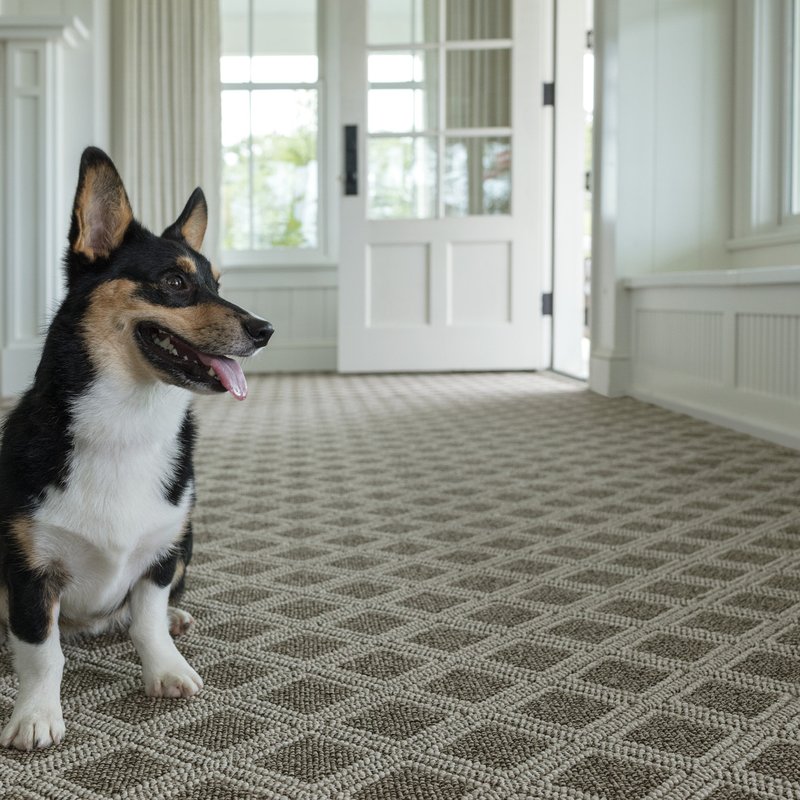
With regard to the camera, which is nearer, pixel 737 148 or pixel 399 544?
pixel 399 544

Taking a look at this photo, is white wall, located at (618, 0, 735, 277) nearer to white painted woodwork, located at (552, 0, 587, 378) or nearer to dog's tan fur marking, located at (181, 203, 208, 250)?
white painted woodwork, located at (552, 0, 587, 378)

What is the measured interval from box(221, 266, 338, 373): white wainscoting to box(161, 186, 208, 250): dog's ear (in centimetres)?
521

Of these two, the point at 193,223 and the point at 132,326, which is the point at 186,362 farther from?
the point at 193,223

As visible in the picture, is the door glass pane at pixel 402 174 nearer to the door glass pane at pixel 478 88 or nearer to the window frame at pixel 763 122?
the door glass pane at pixel 478 88

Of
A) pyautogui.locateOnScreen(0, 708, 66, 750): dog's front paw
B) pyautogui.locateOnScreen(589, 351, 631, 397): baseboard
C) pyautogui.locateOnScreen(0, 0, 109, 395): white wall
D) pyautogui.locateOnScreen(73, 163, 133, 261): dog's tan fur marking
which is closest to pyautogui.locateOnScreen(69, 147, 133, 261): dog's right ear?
pyautogui.locateOnScreen(73, 163, 133, 261): dog's tan fur marking

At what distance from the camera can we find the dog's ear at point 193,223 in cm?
146

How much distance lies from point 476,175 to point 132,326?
501cm

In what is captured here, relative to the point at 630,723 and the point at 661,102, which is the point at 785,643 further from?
the point at 661,102

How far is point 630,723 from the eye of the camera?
4.07 ft

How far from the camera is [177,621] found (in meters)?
1.59

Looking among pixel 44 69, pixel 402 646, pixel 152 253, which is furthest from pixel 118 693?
pixel 44 69

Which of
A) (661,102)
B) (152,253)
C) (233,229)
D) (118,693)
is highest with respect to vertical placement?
(661,102)

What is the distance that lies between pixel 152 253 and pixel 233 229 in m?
5.59

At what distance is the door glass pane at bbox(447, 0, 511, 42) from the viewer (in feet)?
19.5
